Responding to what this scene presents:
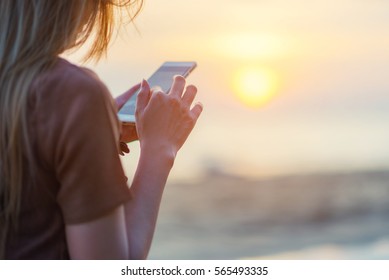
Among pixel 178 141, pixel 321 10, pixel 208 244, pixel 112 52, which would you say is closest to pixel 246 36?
pixel 112 52

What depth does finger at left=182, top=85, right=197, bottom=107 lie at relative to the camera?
1.37 meters

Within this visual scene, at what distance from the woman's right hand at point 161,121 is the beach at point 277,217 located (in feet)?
12.1

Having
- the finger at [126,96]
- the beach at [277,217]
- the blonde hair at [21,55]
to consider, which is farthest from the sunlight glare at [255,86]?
the blonde hair at [21,55]

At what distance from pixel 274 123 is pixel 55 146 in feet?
21.0

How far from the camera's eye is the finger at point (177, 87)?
133 cm

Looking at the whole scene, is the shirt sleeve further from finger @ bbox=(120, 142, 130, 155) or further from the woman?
finger @ bbox=(120, 142, 130, 155)

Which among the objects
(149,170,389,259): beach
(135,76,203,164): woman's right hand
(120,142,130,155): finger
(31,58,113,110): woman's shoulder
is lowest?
(149,170,389,259): beach

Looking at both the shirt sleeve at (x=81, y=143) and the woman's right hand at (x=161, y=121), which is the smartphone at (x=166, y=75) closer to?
the woman's right hand at (x=161, y=121)

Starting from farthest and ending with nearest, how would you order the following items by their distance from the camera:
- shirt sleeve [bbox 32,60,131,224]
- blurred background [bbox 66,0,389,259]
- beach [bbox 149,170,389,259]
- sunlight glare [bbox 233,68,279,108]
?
sunlight glare [bbox 233,68,279,108], blurred background [bbox 66,0,389,259], beach [bbox 149,170,389,259], shirt sleeve [bbox 32,60,131,224]

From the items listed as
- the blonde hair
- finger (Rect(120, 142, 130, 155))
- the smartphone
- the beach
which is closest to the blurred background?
the beach

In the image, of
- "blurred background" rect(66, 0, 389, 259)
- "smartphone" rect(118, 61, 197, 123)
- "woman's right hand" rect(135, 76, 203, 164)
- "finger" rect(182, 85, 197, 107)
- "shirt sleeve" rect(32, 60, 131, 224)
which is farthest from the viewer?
"blurred background" rect(66, 0, 389, 259)

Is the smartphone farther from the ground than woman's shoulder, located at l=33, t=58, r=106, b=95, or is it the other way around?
woman's shoulder, located at l=33, t=58, r=106, b=95

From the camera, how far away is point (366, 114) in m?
7.37

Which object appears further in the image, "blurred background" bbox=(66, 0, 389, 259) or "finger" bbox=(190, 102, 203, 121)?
"blurred background" bbox=(66, 0, 389, 259)
